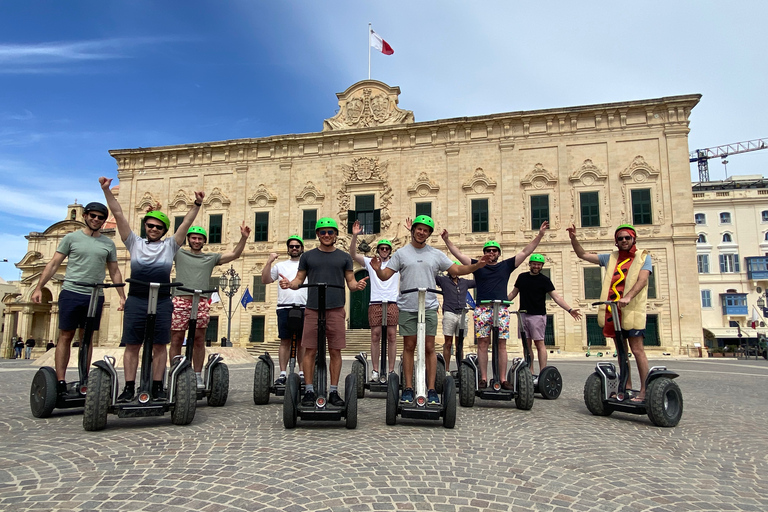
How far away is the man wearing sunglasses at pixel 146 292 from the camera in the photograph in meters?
4.90

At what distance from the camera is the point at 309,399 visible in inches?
187

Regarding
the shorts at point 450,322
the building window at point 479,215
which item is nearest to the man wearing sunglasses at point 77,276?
the shorts at point 450,322

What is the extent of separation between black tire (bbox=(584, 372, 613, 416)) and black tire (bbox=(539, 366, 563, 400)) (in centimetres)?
148

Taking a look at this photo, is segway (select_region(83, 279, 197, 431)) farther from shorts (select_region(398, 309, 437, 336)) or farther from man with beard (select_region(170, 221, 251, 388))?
shorts (select_region(398, 309, 437, 336))

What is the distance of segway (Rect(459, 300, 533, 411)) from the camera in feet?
19.9

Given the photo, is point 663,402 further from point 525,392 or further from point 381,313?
point 381,313

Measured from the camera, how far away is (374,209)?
1086 inches

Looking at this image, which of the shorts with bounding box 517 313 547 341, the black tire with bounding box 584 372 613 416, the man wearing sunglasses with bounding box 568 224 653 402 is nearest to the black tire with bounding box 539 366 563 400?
the shorts with bounding box 517 313 547 341

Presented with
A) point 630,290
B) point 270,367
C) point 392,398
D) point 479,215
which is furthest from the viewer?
point 479,215

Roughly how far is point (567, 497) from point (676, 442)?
218 centimetres

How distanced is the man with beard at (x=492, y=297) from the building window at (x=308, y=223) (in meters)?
22.2

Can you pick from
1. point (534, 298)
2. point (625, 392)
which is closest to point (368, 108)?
point (534, 298)

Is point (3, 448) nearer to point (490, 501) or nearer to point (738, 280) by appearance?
point (490, 501)

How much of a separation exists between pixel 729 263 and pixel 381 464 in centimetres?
5341
